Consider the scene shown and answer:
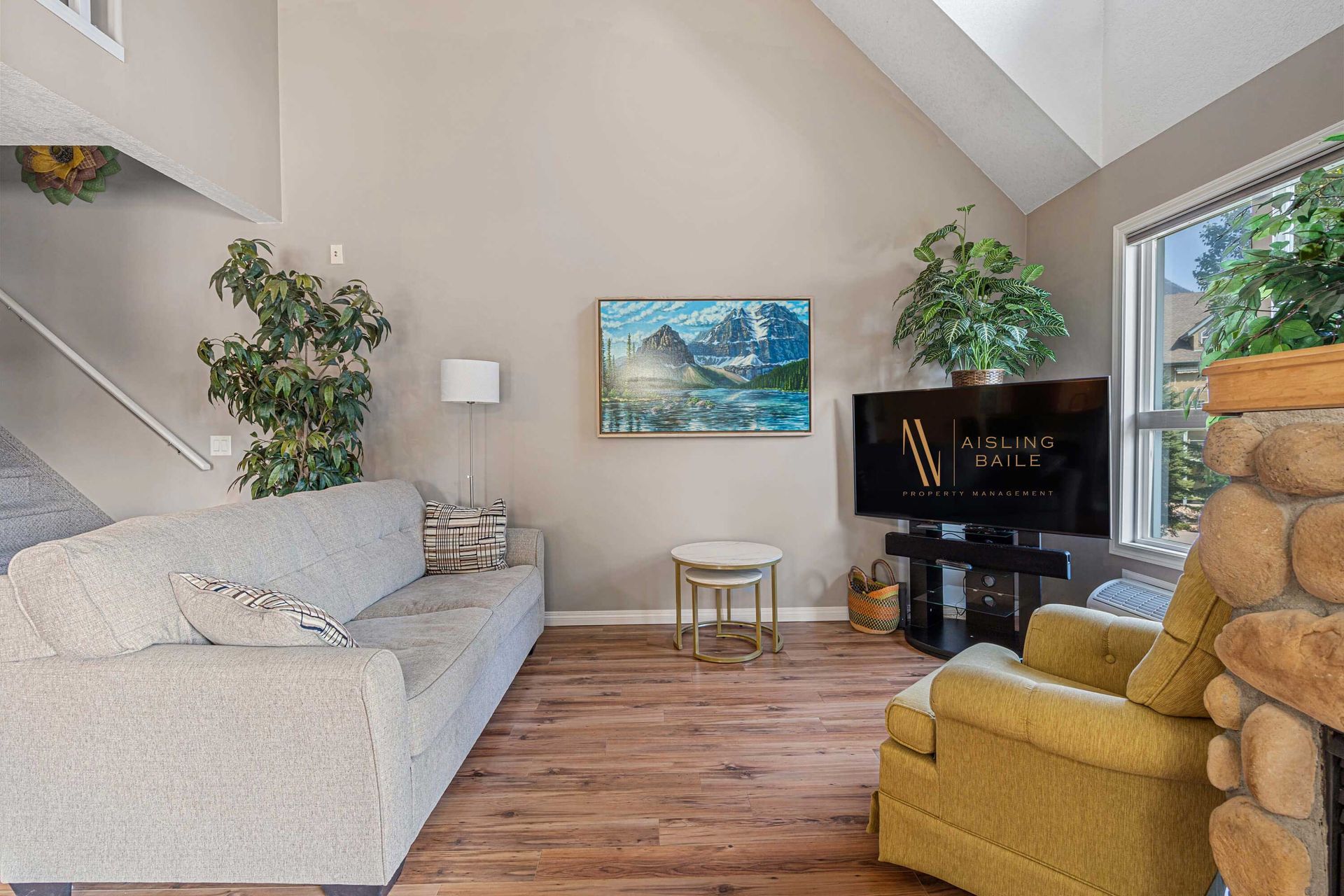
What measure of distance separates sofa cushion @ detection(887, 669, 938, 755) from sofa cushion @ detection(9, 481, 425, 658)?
1.81 m

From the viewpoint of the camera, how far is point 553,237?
3.56 m

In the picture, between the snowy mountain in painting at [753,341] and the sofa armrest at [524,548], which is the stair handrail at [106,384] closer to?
the sofa armrest at [524,548]

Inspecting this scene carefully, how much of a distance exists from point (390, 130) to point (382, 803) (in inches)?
138

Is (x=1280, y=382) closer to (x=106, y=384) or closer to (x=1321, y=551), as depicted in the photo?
(x=1321, y=551)

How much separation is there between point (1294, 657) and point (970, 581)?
2.27 metres

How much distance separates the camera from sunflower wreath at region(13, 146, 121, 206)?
311 centimetres

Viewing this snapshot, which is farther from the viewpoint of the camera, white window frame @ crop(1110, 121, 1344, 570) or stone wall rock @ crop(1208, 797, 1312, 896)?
white window frame @ crop(1110, 121, 1344, 570)

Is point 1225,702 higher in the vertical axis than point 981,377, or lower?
lower

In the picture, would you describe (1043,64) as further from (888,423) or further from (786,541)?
(786,541)

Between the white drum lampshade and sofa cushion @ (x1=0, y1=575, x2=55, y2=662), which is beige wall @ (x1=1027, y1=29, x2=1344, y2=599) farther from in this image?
sofa cushion @ (x1=0, y1=575, x2=55, y2=662)

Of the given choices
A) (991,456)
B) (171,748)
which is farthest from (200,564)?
(991,456)

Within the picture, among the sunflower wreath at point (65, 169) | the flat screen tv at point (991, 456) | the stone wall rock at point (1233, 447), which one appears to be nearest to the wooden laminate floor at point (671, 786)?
the flat screen tv at point (991, 456)

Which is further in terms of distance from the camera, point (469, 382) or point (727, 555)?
point (469, 382)

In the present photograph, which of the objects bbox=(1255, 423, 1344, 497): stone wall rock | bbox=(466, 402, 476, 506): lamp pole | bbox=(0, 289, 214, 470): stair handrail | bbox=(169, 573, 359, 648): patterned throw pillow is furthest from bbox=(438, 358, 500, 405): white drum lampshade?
bbox=(1255, 423, 1344, 497): stone wall rock
